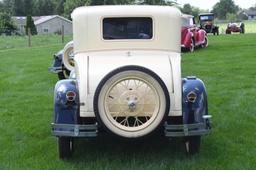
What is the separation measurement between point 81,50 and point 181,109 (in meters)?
1.55

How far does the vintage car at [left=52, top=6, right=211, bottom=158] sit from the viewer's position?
535 centimetres

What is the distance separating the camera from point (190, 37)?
20.6 m

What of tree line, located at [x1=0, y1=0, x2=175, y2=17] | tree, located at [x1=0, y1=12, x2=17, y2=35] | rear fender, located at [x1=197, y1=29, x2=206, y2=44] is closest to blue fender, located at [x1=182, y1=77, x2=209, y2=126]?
rear fender, located at [x1=197, y1=29, x2=206, y2=44]

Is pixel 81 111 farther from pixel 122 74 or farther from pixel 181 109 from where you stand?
pixel 181 109

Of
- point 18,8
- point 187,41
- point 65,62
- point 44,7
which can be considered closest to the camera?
point 65,62

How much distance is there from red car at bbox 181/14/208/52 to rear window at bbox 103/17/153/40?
1306 centimetres

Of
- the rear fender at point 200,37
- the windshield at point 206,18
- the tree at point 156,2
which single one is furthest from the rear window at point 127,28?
the tree at point 156,2

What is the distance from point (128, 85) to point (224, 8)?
14244cm

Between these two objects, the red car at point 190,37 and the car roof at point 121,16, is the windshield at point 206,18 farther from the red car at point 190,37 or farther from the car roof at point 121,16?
the car roof at point 121,16

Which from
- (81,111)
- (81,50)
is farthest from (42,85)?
(81,111)

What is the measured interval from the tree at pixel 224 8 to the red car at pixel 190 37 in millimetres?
118884

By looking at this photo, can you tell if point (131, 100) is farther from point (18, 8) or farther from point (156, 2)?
point (18, 8)

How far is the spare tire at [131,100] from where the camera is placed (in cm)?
532

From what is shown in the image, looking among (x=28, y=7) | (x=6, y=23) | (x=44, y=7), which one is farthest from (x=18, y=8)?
(x=6, y=23)
